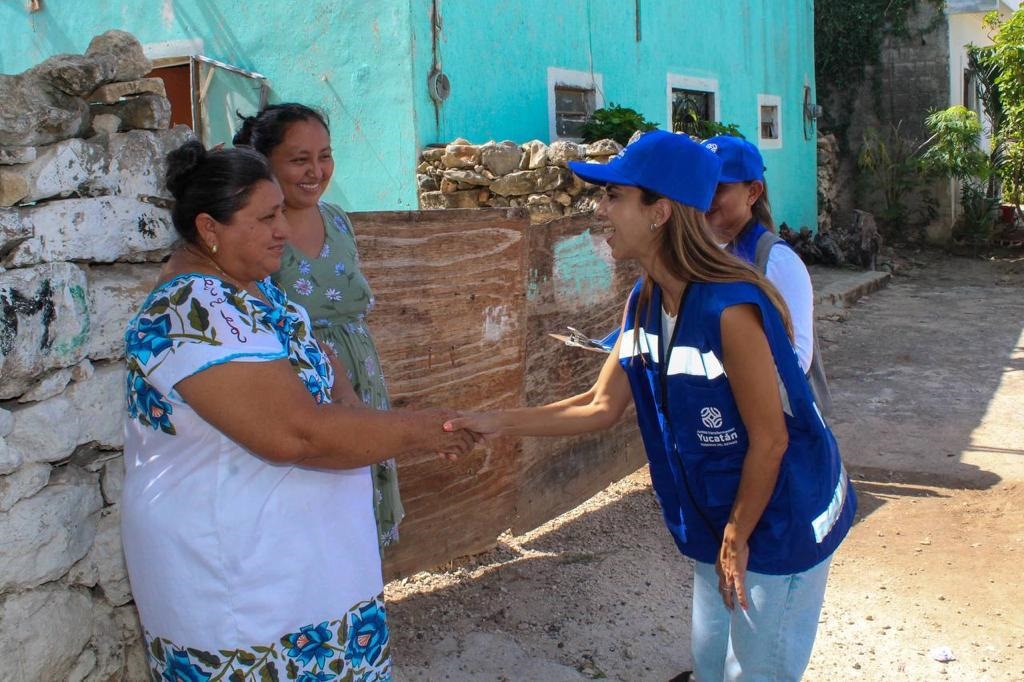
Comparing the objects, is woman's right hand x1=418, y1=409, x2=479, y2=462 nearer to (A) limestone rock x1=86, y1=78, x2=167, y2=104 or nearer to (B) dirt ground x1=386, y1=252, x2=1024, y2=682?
(A) limestone rock x1=86, y1=78, x2=167, y2=104

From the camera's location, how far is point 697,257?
2.17 m

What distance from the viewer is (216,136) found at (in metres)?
8.45

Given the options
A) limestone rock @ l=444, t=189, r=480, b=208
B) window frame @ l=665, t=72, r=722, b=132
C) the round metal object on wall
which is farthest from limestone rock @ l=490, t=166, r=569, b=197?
window frame @ l=665, t=72, r=722, b=132

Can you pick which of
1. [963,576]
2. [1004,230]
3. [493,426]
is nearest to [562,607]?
[493,426]

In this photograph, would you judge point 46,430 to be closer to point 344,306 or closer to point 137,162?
point 137,162

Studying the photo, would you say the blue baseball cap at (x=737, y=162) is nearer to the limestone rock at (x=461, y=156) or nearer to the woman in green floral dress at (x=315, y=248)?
the woman in green floral dress at (x=315, y=248)

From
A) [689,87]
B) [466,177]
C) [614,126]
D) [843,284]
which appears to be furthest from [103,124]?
[843,284]

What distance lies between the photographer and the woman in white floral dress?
6.27ft

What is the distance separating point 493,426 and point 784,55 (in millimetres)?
13456

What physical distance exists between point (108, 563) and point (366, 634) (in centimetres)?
81

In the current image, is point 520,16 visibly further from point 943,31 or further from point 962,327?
point 943,31

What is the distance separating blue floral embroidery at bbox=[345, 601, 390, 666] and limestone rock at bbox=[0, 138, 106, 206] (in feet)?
3.99

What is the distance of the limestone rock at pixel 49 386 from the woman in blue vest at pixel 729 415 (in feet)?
4.35

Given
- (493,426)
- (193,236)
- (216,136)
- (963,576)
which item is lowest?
(963,576)
